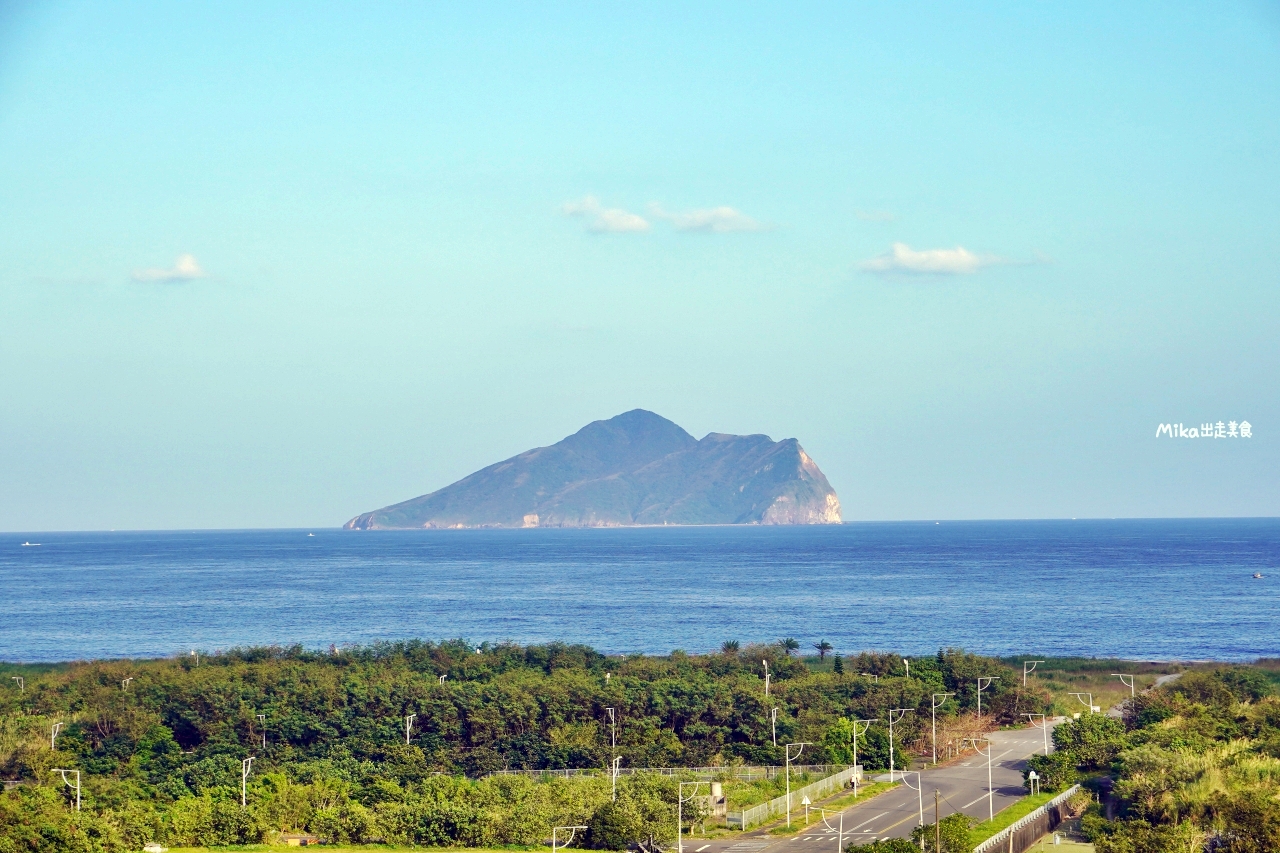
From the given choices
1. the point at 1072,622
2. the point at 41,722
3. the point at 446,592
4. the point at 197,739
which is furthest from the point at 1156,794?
the point at 446,592

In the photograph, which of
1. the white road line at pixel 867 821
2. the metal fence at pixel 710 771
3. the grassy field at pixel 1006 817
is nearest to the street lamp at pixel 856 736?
the metal fence at pixel 710 771

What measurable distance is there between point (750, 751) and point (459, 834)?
16247 millimetres

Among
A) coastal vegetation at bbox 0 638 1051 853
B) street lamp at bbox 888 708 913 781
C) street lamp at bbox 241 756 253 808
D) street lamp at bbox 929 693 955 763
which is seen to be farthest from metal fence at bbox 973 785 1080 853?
street lamp at bbox 241 756 253 808

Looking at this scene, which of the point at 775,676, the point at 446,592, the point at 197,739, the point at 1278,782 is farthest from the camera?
the point at 446,592

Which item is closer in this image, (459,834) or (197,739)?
(459,834)

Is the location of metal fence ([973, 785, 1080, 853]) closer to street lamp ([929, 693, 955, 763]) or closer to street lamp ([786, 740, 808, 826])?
street lamp ([786, 740, 808, 826])

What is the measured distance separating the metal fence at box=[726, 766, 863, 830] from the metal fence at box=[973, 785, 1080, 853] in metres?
8.28

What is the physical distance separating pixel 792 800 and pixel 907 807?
167 inches

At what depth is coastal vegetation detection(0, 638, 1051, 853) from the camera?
43938mm

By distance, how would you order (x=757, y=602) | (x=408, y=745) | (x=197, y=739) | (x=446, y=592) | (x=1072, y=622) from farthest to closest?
(x=446, y=592) < (x=757, y=602) < (x=1072, y=622) < (x=197, y=739) < (x=408, y=745)

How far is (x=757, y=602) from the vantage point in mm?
137750

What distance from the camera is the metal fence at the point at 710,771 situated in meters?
51.7

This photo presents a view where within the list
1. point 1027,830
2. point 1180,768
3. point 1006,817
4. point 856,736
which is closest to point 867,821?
point 1006,817

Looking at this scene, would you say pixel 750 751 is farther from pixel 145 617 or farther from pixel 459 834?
pixel 145 617
